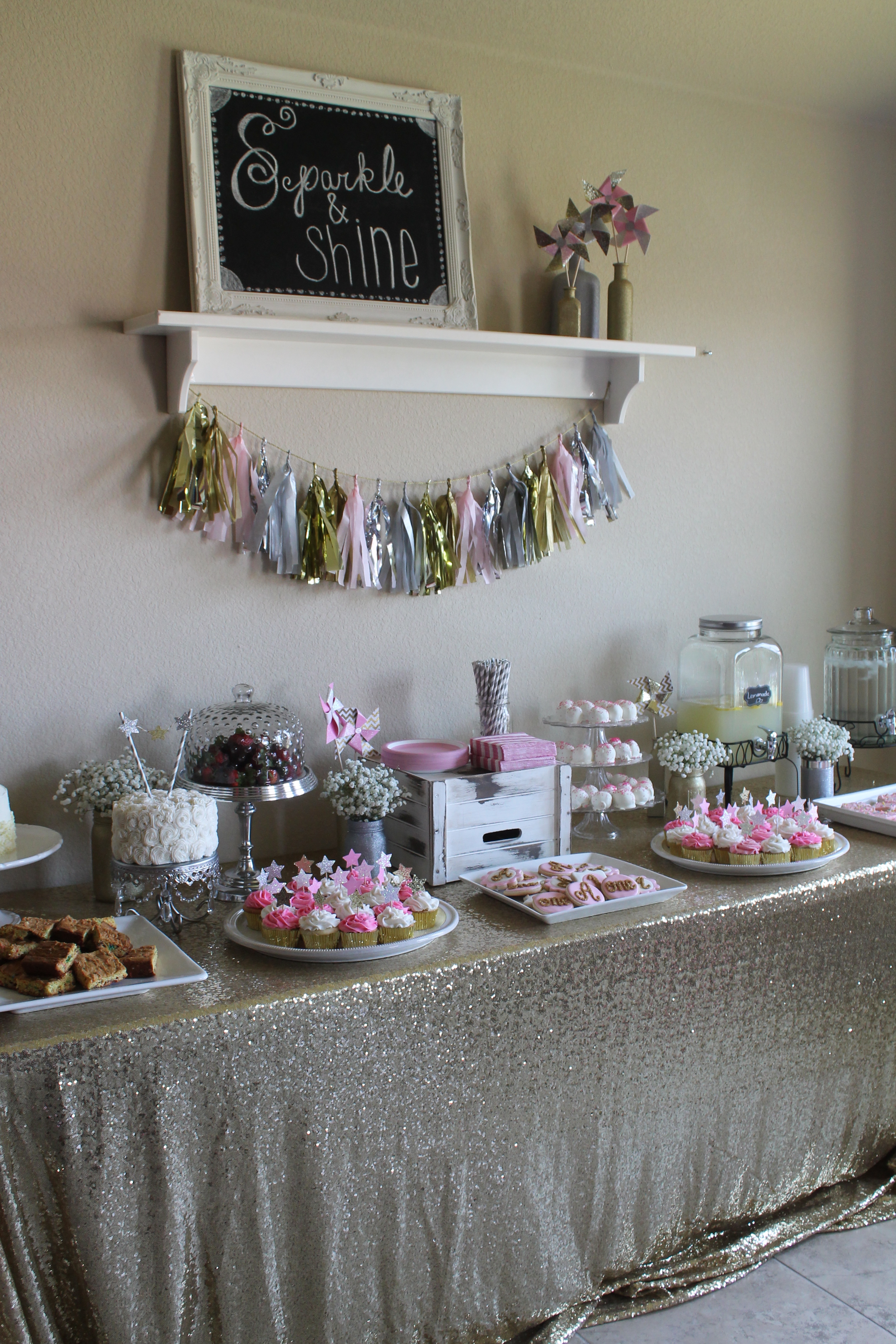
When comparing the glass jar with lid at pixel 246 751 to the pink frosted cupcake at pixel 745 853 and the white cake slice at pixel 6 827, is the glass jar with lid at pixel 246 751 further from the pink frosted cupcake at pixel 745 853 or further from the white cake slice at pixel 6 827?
the pink frosted cupcake at pixel 745 853

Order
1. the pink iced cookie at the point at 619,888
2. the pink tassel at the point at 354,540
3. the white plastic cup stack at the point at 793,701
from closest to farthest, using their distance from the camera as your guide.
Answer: the pink iced cookie at the point at 619,888
the pink tassel at the point at 354,540
the white plastic cup stack at the point at 793,701

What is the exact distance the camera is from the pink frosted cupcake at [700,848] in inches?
79.4

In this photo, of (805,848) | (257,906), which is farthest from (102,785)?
(805,848)

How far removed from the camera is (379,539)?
2.18m

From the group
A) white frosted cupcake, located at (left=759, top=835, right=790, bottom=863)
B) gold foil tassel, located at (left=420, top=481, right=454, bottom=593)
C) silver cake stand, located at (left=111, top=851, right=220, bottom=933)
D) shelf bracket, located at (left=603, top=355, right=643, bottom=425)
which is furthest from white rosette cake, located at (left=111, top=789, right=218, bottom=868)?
shelf bracket, located at (left=603, top=355, right=643, bottom=425)

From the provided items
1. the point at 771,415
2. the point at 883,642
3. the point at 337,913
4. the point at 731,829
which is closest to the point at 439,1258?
the point at 337,913

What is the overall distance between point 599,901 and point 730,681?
0.89m

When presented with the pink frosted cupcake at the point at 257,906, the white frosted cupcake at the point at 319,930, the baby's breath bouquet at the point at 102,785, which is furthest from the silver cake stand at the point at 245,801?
the white frosted cupcake at the point at 319,930

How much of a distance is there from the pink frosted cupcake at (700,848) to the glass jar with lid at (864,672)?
2.67ft

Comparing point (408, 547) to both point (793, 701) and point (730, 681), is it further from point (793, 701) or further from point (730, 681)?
point (793, 701)

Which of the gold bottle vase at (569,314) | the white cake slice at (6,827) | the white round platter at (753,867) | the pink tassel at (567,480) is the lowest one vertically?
the white round platter at (753,867)

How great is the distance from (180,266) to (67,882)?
1100 mm

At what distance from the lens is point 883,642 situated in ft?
8.82

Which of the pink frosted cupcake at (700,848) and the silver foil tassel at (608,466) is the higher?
the silver foil tassel at (608,466)
